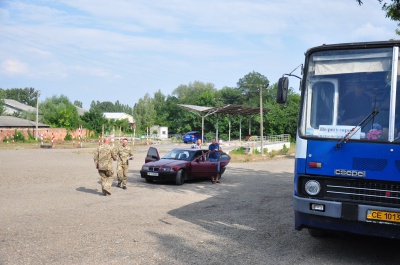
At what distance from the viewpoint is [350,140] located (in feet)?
19.6

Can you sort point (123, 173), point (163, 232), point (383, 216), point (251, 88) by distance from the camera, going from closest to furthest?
1. point (383, 216)
2. point (163, 232)
3. point (123, 173)
4. point (251, 88)

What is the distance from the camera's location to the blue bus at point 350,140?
5719mm

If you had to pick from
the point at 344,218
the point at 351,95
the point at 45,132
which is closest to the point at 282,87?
the point at 351,95

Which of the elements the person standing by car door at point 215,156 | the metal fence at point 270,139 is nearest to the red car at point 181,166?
the person standing by car door at point 215,156

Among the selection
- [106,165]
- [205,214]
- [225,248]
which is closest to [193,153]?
[106,165]

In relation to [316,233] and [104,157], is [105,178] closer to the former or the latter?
[104,157]

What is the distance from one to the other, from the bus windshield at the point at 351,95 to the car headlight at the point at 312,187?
67 cm

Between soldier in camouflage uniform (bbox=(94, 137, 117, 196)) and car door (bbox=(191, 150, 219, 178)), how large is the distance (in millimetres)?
4443

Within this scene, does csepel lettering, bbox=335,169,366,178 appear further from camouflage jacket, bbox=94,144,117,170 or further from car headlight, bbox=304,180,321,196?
camouflage jacket, bbox=94,144,117,170

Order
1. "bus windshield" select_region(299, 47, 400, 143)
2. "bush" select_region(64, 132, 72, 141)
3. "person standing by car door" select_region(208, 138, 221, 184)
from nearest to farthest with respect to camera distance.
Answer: "bus windshield" select_region(299, 47, 400, 143) < "person standing by car door" select_region(208, 138, 221, 184) < "bush" select_region(64, 132, 72, 141)

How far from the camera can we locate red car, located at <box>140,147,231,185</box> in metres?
15.3

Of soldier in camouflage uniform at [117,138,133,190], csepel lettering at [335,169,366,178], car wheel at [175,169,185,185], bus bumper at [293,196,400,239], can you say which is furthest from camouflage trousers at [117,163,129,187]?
csepel lettering at [335,169,366,178]

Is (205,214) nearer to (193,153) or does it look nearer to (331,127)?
(331,127)

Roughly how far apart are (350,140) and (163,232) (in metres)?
3.65
